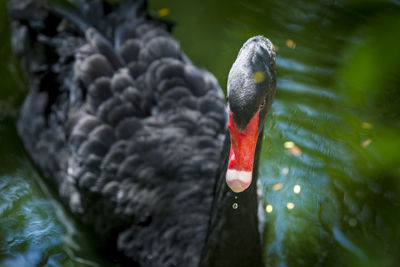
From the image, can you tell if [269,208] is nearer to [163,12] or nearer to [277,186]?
[277,186]

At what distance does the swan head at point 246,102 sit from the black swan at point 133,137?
422 millimetres

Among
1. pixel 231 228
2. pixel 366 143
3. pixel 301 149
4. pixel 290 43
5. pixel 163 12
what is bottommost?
pixel 231 228

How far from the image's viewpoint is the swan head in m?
2.10

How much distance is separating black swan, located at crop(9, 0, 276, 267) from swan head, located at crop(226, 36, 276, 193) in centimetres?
42

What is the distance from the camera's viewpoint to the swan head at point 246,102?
A: 2.10 metres

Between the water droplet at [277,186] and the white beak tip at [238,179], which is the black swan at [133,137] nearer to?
the white beak tip at [238,179]

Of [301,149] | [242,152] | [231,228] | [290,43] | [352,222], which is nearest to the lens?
[242,152]

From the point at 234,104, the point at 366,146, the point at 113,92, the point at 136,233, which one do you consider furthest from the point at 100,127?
the point at 366,146

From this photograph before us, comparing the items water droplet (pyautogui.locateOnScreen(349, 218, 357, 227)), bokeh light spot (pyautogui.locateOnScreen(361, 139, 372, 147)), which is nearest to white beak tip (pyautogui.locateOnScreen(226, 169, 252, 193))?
water droplet (pyautogui.locateOnScreen(349, 218, 357, 227))

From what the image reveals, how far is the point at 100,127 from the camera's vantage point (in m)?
3.53

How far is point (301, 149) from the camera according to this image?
14.2 ft

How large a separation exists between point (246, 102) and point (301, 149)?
2.36 metres

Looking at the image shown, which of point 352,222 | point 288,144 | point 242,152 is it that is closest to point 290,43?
point 288,144

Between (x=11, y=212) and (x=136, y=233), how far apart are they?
3.43 ft
